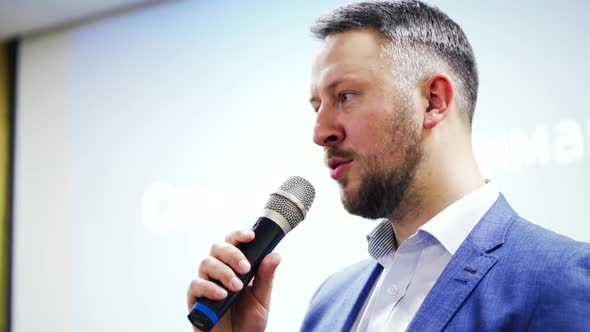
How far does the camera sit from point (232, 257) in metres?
1.18

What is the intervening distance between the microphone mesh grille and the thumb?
3.4 inches

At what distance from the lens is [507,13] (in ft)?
8.05

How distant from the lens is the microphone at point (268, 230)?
3.74 ft

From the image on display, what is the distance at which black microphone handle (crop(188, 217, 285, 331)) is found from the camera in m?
1.13

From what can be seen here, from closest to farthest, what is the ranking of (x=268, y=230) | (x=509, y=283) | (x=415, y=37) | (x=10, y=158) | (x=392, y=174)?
(x=509, y=283), (x=268, y=230), (x=392, y=174), (x=415, y=37), (x=10, y=158)

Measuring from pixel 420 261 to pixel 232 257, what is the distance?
0.43 m

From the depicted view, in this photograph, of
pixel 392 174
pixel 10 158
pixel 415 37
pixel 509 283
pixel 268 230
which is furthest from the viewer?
pixel 10 158

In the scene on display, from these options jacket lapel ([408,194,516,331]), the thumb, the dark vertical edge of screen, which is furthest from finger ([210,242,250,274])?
the dark vertical edge of screen

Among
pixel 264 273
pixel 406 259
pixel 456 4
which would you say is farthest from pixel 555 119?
pixel 264 273

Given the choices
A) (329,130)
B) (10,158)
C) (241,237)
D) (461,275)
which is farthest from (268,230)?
(10,158)

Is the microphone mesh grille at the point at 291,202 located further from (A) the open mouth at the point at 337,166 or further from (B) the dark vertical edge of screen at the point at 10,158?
(B) the dark vertical edge of screen at the point at 10,158

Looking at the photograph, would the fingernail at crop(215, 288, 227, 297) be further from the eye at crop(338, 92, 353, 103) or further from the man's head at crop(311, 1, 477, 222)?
the eye at crop(338, 92, 353, 103)

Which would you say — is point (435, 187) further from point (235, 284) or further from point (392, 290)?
point (235, 284)

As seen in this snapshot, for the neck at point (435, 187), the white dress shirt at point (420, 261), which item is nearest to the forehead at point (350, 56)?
the neck at point (435, 187)
